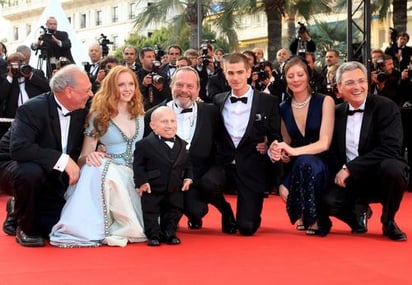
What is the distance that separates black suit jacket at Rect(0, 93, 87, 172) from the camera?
4.68 metres

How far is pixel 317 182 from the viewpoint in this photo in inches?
201

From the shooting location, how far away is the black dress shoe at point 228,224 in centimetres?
534

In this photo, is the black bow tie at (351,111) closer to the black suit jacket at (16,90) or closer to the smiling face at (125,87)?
the smiling face at (125,87)

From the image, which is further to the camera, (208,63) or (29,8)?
(29,8)

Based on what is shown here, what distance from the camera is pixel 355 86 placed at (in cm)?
511

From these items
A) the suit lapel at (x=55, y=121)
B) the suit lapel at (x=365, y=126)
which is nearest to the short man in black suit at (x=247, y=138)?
the suit lapel at (x=365, y=126)

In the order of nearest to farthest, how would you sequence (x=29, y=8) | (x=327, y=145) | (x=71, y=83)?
1. (x=71, y=83)
2. (x=327, y=145)
3. (x=29, y=8)

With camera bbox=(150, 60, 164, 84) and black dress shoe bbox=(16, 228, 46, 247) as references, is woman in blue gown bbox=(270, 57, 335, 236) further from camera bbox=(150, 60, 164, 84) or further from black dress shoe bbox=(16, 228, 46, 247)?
camera bbox=(150, 60, 164, 84)

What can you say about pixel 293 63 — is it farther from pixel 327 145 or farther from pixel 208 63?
pixel 208 63

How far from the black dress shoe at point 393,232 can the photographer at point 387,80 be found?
4249 mm

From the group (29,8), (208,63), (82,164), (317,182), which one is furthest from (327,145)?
(29,8)

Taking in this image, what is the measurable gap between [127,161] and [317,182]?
1.39 metres

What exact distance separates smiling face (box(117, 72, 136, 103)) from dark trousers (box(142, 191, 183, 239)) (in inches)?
28.8

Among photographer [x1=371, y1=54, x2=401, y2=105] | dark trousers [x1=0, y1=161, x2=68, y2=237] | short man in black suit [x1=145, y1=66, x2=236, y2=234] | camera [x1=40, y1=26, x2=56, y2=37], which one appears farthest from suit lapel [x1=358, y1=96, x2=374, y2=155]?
camera [x1=40, y1=26, x2=56, y2=37]
